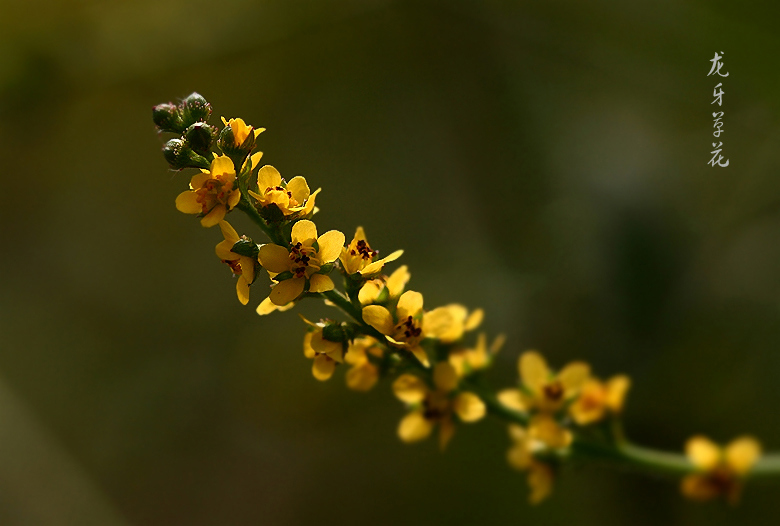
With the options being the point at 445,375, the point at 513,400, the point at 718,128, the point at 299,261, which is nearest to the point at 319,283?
the point at 299,261

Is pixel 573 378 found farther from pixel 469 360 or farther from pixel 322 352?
pixel 322 352

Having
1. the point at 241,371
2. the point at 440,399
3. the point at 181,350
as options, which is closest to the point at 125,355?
the point at 181,350

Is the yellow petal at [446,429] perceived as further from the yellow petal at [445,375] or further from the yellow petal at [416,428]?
the yellow petal at [445,375]

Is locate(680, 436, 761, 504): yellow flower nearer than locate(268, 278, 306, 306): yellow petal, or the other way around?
locate(268, 278, 306, 306): yellow petal

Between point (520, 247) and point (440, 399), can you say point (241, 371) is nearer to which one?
point (520, 247)

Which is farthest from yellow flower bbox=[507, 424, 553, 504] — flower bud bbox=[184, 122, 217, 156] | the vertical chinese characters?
the vertical chinese characters

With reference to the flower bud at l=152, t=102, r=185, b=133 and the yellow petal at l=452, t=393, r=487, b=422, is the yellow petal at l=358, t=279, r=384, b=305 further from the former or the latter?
the flower bud at l=152, t=102, r=185, b=133
